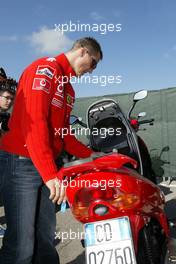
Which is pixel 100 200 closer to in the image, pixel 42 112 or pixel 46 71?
pixel 42 112

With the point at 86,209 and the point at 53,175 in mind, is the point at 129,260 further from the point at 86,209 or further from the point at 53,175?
the point at 53,175

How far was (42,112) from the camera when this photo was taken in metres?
2.40

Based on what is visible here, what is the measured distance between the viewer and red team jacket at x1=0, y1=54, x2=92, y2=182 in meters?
2.34

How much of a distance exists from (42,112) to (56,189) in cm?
44

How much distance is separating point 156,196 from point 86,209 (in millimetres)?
652

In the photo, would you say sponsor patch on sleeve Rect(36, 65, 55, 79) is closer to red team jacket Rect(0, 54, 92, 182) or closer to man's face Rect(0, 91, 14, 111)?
red team jacket Rect(0, 54, 92, 182)

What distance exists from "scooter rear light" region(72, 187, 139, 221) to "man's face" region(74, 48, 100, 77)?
0.80 meters

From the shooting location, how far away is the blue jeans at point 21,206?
2.60 m

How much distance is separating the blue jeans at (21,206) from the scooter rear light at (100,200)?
32 centimetres

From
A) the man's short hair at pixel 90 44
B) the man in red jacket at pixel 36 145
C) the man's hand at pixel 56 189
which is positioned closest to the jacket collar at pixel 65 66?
the man in red jacket at pixel 36 145

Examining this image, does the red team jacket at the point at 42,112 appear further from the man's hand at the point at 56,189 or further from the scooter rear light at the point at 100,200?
the scooter rear light at the point at 100,200

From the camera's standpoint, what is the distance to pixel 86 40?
8.89 ft

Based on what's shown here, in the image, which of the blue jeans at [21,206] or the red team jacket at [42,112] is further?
the blue jeans at [21,206]

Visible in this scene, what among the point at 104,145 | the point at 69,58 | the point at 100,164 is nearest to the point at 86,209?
the point at 100,164
